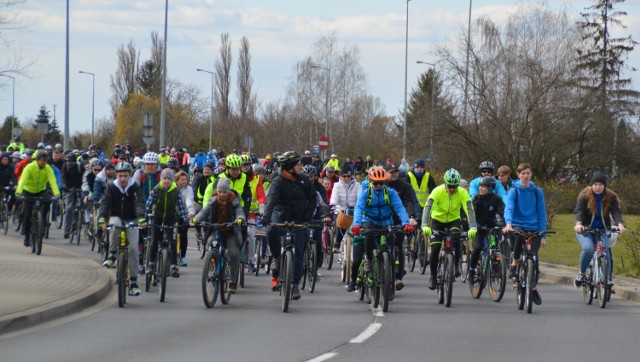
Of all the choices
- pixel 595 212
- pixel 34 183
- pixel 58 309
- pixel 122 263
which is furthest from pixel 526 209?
pixel 34 183

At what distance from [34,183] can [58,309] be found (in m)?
8.94

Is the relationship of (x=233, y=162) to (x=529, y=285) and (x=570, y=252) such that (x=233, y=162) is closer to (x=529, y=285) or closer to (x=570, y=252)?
(x=529, y=285)

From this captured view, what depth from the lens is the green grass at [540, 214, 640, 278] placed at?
20.3m

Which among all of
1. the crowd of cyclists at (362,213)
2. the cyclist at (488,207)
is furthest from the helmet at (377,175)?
the cyclist at (488,207)

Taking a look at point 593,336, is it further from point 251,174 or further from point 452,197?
point 251,174

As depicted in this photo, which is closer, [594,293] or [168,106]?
[594,293]

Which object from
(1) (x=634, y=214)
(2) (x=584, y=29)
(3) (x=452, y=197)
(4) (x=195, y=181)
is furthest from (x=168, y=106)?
(3) (x=452, y=197)

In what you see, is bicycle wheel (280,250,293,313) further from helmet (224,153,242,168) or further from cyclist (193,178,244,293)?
helmet (224,153,242,168)

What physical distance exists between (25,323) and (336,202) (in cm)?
896

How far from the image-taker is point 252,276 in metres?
19.1

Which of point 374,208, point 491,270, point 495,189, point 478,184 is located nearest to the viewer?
point 374,208

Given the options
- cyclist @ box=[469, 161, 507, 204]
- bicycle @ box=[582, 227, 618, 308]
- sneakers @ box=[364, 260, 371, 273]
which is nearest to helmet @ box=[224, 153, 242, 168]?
sneakers @ box=[364, 260, 371, 273]

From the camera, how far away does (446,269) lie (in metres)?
15.0

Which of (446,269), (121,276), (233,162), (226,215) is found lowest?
(121,276)
